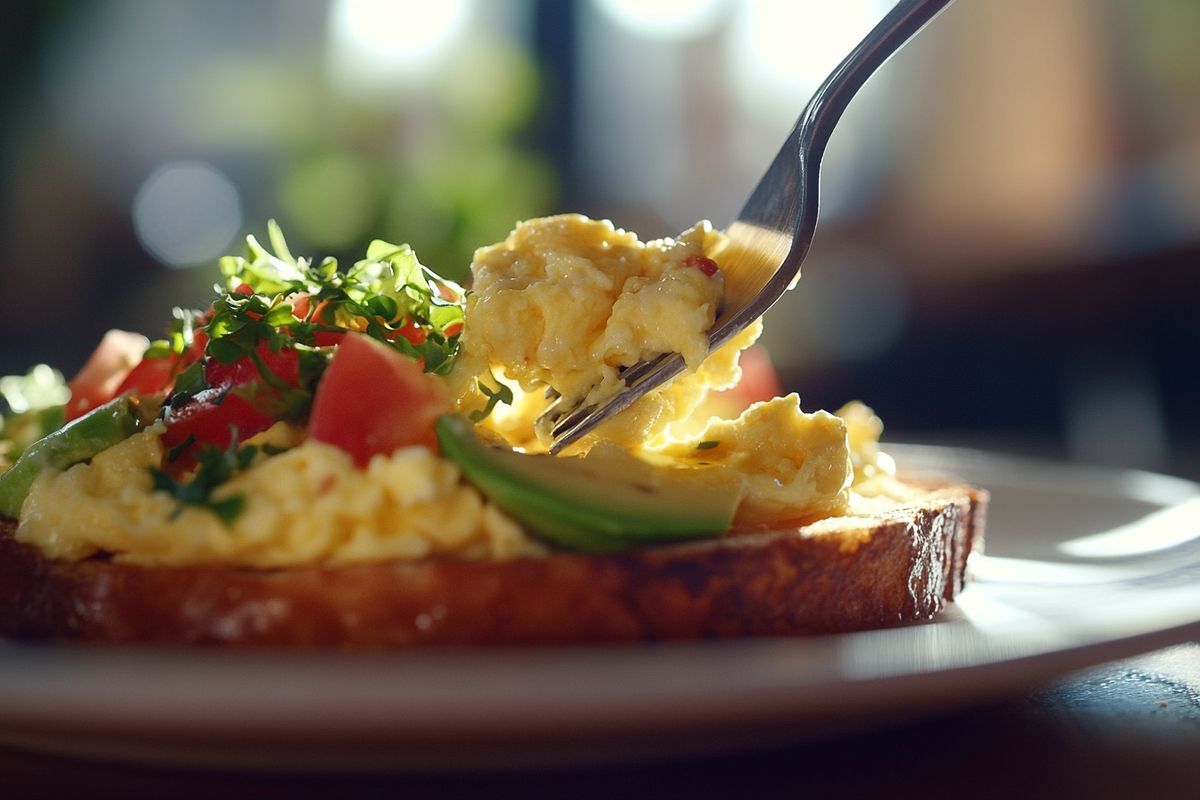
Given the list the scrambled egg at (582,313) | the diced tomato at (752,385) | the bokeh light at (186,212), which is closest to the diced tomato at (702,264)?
the scrambled egg at (582,313)

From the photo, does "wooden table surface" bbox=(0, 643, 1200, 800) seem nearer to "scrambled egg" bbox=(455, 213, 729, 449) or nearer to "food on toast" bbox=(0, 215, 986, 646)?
"food on toast" bbox=(0, 215, 986, 646)

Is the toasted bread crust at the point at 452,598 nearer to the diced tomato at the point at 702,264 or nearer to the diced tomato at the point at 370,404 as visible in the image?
the diced tomato at the point at 370,404

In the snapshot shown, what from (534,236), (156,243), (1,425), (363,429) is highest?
(534,236)

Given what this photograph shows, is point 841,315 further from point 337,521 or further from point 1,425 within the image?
point 337,521

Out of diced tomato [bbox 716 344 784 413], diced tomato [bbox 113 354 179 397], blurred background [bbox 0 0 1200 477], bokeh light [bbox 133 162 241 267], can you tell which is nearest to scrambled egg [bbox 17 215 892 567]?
diced tomato [bbox 113 354 179 397]

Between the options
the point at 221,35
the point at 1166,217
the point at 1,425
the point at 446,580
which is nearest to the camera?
the point at 446,580

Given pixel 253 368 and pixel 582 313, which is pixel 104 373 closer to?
pixel 253 368

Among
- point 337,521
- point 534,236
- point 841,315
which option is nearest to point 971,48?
point 841,315
